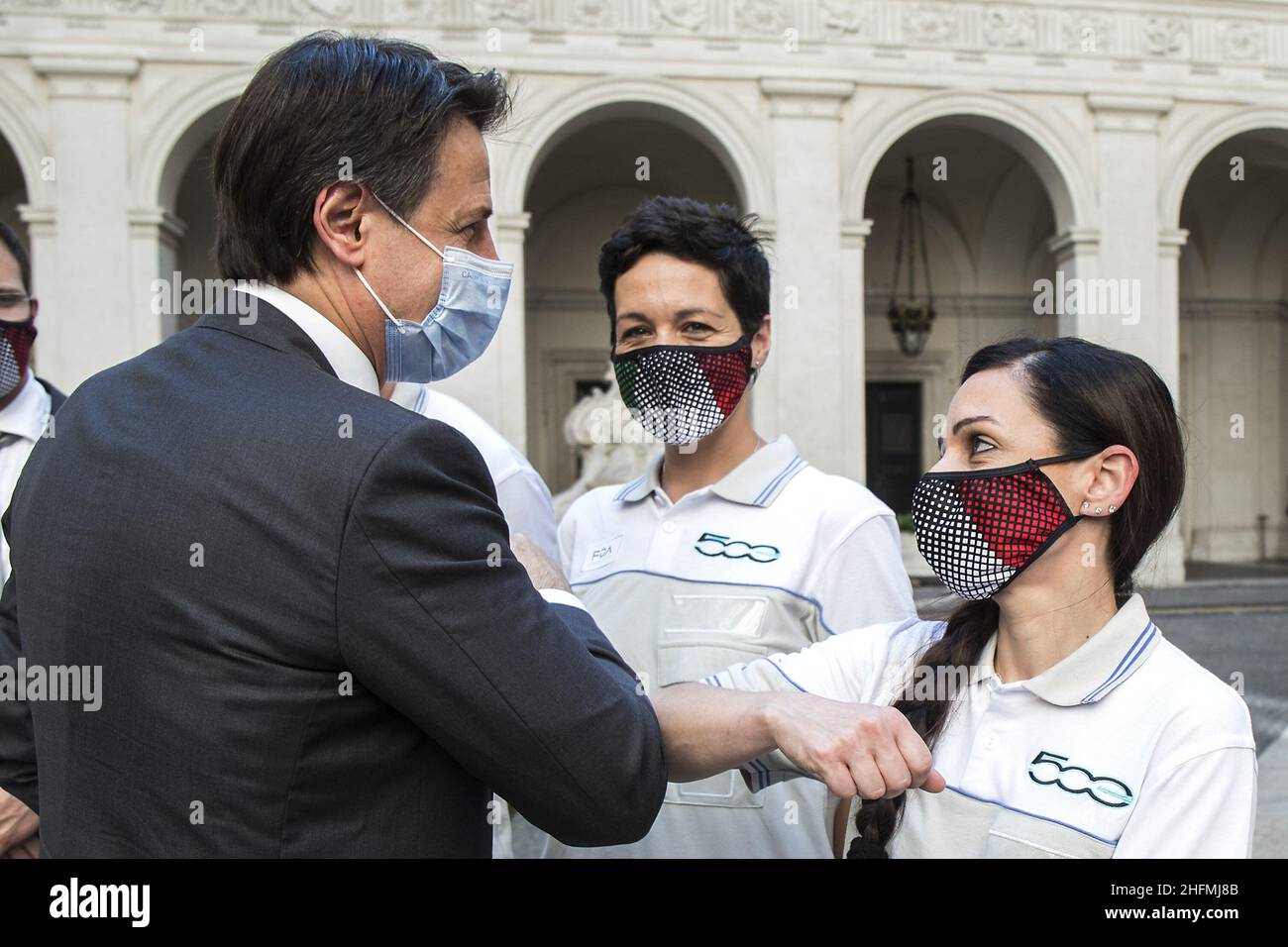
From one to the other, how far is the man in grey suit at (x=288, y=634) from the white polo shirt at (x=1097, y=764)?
541 millimetres

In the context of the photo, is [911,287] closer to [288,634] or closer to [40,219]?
[40,219]

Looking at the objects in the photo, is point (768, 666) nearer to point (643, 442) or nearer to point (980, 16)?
point (643, 442)

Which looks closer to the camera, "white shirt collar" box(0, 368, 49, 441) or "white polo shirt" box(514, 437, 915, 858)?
"white polo shirt" box(514, 437, 915, 858)

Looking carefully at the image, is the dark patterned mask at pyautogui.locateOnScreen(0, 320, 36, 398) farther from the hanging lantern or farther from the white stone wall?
the hanging lantern

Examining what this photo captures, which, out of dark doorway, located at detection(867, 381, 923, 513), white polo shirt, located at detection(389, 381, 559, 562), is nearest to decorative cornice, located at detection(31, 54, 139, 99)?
white polo shirt, located at detection(389, 381, 559, 562)

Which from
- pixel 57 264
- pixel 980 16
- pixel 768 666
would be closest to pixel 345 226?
pixel 768 666

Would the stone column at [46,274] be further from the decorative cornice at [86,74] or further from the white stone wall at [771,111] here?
the decorative cornice at [86,74]

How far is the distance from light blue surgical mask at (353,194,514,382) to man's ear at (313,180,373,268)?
29 millimetres

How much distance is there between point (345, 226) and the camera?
139 centimetres

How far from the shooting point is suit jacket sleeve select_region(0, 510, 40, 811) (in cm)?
151

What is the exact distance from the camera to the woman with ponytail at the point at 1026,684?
136 cm

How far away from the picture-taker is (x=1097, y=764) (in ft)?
4.79

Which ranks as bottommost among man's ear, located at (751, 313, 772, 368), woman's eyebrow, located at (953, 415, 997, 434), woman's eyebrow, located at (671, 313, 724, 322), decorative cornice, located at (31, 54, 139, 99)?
woman's eyebrow, located at (953, 415, 997, 434)

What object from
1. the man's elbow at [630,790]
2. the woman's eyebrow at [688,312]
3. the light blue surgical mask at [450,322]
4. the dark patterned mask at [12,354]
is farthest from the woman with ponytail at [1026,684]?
the dark patterned mask at [12,354]
